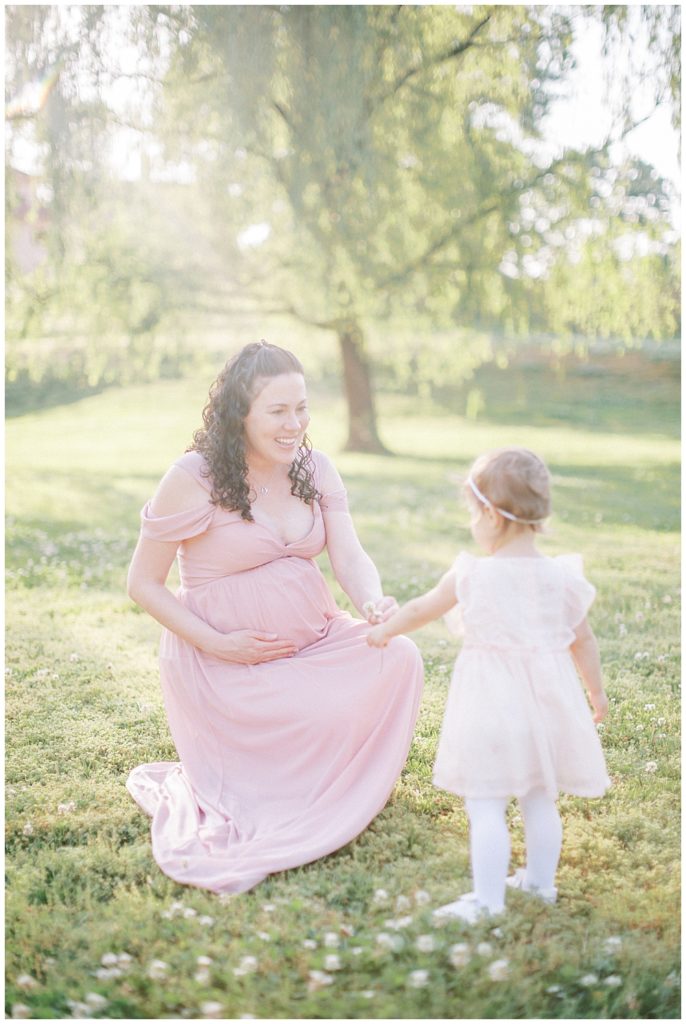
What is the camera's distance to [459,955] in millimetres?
2604

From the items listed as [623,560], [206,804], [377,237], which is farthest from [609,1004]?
[377,237]

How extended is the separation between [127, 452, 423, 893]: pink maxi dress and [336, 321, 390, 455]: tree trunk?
1187cm

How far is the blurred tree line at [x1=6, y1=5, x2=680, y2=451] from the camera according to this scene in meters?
7.84

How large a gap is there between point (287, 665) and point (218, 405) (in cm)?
98

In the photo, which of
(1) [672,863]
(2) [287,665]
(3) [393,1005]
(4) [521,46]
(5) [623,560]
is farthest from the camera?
(4) [521,46]

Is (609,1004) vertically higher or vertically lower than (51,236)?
lower

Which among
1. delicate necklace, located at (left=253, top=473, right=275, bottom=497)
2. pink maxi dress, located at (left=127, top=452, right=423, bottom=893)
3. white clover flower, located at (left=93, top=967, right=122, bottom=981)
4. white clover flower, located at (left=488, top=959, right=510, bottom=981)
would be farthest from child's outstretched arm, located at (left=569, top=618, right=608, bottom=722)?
white clover flower, located at (left=93, top=967, right=122, bottom=981)

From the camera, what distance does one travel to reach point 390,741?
346 cm

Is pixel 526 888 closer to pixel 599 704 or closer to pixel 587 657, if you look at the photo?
pixel 599 704

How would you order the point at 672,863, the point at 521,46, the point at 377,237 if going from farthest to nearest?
the point at 377,237, the point at 521,46, the point at 672,863

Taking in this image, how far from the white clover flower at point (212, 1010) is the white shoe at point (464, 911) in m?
0.66

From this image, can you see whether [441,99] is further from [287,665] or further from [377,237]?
[287,665]

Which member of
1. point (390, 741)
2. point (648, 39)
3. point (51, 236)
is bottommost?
point (390, 741)

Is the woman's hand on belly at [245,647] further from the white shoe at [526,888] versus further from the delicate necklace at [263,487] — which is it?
the white shoe at [526,888]
